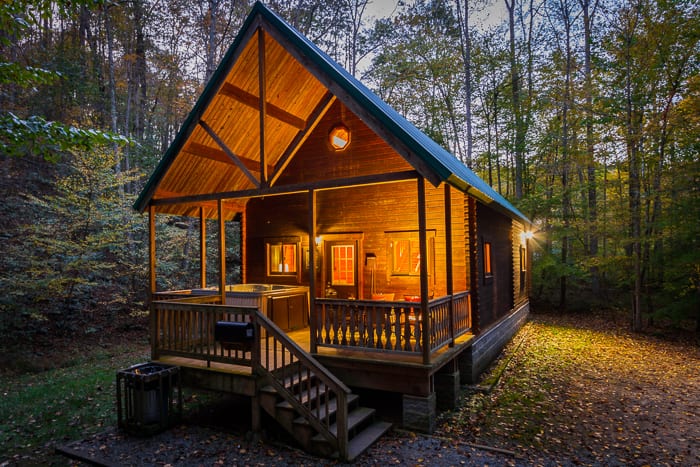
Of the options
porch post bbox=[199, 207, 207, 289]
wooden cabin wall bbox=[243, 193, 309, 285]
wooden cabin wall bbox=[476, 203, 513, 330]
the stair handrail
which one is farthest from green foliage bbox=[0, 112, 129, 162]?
wooden cabin wall bbox=[476, 203, 513, 330]

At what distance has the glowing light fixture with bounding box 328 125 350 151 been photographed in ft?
31.1

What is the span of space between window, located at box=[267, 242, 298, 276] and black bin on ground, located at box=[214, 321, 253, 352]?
494 cm

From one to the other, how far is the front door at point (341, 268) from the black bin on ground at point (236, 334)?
14.4ft

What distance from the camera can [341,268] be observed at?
10.5 m

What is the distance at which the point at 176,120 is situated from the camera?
24828 mm

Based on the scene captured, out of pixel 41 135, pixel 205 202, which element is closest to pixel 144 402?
pixel 41 135

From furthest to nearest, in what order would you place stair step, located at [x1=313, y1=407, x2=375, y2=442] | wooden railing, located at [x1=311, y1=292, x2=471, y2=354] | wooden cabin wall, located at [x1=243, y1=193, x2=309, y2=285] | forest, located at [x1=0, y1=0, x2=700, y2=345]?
forest, located at [x1=0, y1=0, x2=700, y2=345] < wooden cabin wall, located at [x1=243, y1=193, x2=309, y2=285] < wooden railing, located at [x1=311, y1=292, x2=471, y2=354] < stair step, located at [x1=313, y1=407, x2=375, y2=442]

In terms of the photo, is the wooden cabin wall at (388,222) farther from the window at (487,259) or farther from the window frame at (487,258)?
the window at (487,259)

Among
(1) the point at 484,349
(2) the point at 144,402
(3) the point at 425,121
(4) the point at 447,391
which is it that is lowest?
(4) the point at 447,391

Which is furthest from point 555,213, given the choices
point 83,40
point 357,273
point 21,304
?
point 83,40

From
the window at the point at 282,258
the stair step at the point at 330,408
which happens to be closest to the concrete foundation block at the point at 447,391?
the stair step at the point at 330,408

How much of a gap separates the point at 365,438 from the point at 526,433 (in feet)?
8.26

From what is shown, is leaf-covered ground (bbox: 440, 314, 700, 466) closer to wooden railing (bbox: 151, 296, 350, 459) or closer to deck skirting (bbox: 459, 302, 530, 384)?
deck skirting (bbox: 459, 302, 530, 384)

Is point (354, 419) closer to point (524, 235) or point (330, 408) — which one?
point (330, 408)
